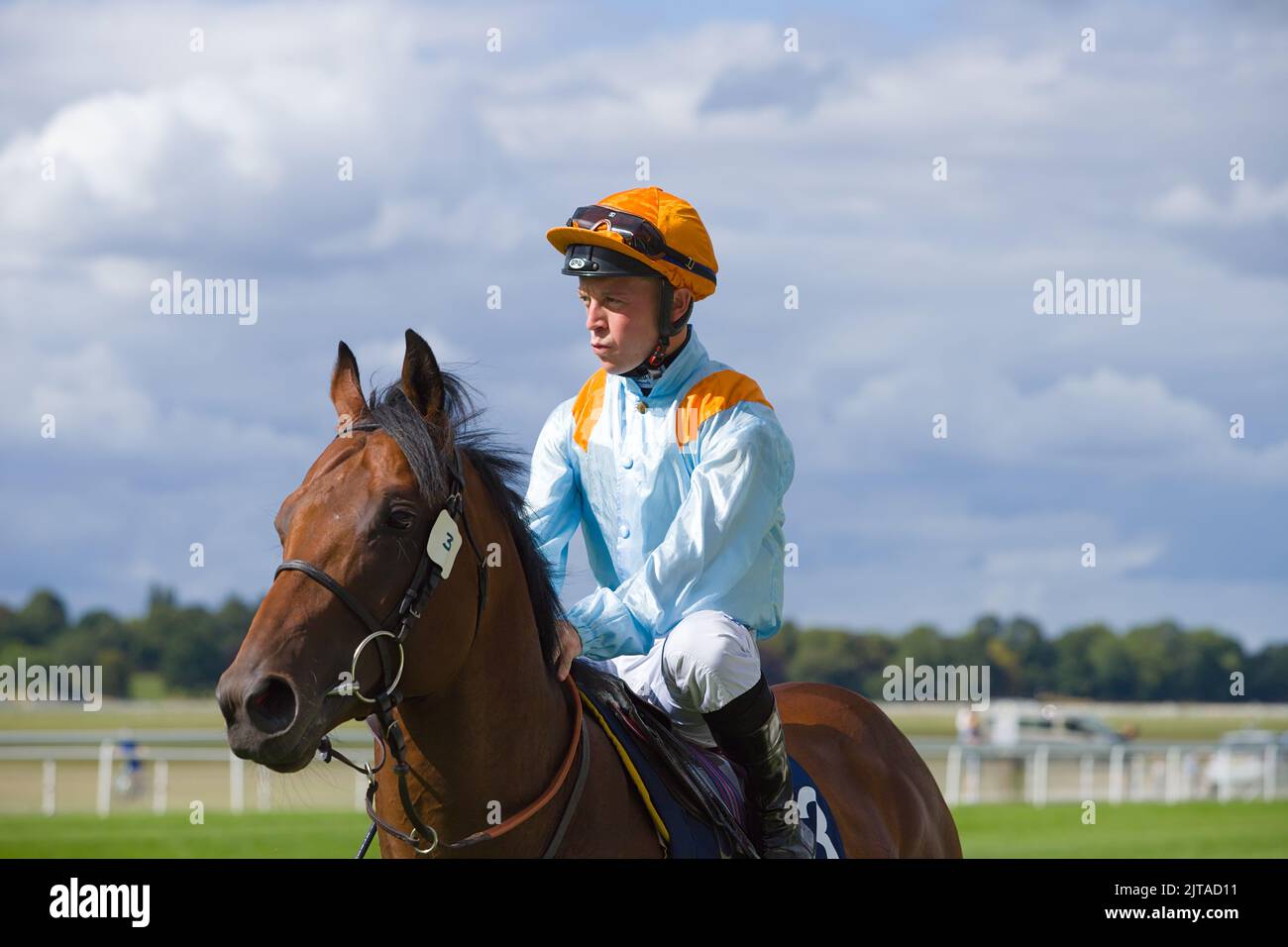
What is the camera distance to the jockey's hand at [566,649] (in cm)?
305

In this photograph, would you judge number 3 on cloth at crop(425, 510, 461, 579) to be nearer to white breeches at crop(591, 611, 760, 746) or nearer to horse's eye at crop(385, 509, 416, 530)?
horse's eye at crop(385, 509, 416, 530)

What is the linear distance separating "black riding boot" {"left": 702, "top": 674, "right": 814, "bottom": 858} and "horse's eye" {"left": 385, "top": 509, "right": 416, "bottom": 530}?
93 centimetres

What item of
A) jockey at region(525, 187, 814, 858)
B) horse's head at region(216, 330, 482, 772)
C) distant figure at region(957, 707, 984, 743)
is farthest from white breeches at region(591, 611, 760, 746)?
distant figure at region(957, 707, 984, 743)

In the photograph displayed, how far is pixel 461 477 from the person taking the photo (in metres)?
2.82

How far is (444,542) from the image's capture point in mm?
2711

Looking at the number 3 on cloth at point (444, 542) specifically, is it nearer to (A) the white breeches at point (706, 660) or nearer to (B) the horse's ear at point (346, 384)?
(B) the horse's ear at point (346, 384)

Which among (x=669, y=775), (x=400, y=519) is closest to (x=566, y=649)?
(x=669, y=775)

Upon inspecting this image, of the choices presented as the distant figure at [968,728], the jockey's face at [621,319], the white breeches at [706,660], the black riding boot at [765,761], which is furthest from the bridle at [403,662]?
the distant figure at [968,728]

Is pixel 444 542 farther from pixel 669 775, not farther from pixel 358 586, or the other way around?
pixel 669 775

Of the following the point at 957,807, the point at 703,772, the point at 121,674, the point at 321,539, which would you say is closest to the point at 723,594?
the point at 703,772

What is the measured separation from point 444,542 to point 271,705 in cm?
44

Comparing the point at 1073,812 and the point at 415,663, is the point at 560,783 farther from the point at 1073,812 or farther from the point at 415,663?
the point at 1073,812

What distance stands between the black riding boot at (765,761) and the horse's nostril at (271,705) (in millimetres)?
1083

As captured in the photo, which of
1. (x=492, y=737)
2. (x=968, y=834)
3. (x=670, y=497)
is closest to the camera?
(x=492, y=737)
